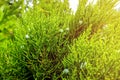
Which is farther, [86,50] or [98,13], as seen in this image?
[98,13]

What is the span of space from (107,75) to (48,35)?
1230mm

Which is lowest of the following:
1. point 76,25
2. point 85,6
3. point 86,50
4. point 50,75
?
point 50,75

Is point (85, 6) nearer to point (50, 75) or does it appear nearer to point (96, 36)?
point (96, 36)

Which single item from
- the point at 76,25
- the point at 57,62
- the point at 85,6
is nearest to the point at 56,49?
the point at 57,62

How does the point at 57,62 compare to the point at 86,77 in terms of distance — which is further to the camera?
the point at 57,62

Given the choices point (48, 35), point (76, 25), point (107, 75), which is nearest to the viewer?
point (107, 75)

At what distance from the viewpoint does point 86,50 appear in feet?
14.8

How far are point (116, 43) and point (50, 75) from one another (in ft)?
4.04

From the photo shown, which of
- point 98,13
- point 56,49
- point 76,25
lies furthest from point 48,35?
point 98,13

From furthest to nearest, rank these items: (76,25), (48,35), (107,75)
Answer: (76,25) < (48,35) < (107,75)

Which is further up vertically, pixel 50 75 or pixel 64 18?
pixel 64 18

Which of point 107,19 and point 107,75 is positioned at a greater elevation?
point 107,19

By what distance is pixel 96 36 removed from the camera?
505 cm

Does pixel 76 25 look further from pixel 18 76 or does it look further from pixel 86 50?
pixel 18 76
